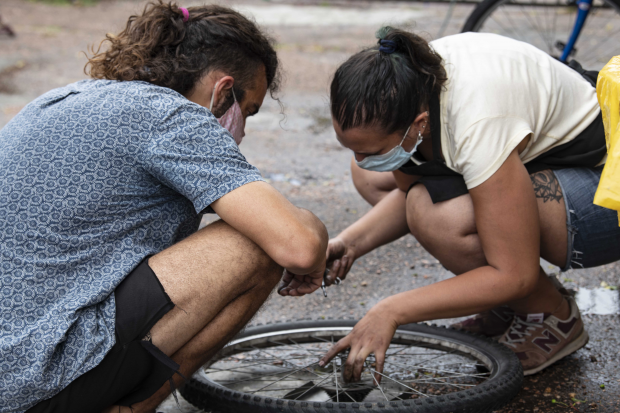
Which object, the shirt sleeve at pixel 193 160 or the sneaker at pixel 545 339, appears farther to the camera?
the sneaker at pixel 545 339

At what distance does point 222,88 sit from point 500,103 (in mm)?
825

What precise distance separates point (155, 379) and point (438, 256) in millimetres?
→ 1002

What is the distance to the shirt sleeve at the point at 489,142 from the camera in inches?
72.4

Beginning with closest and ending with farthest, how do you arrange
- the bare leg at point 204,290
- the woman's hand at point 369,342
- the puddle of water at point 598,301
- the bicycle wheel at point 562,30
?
the bare leg at point 204,290 → the woman's hand at point 369,342 → the puddle of water at point 598,301 → the bicycle wheel at point 562,30

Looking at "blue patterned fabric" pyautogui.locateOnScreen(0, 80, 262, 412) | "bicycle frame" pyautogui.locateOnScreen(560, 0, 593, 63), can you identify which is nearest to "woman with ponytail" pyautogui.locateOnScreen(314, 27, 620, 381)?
"blue patterned fabric" pyautogui.locateOnScreen(0, 80, 262, 412)

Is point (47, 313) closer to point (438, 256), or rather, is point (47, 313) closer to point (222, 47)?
point (222, 47)

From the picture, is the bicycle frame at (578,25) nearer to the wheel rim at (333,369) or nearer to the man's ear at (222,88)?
the wheel rim at (333,369)

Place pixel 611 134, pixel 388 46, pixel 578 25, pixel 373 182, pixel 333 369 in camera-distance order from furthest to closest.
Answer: pixel 578 25 → pixel 373 182 → pixel 333 369 → pixel 388 46 → pixel 611 134

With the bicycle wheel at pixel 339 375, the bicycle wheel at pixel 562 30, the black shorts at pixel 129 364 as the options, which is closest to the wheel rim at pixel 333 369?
the bicycle wheel at pixel 339 375

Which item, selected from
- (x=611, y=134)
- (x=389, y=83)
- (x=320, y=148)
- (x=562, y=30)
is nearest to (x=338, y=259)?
(x=389, y=83)

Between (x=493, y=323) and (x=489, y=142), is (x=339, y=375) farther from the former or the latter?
(x=489, y=142)

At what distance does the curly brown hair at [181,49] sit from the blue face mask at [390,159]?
455 mm

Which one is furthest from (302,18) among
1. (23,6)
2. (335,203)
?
(335,203)

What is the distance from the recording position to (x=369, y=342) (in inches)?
77.3
